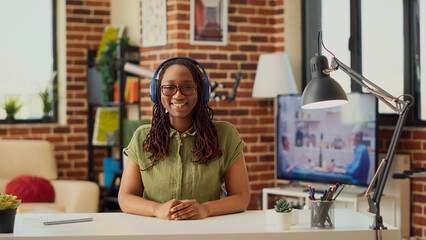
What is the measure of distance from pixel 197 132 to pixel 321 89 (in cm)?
63

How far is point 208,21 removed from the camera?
5320 millimetres

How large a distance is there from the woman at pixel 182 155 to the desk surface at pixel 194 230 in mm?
216

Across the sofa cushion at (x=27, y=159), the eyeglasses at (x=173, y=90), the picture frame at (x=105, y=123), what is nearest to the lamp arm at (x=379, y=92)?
the eyeglasses at (x=173, y=90)

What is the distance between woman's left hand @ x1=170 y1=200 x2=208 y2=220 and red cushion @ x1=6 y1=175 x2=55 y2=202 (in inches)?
127

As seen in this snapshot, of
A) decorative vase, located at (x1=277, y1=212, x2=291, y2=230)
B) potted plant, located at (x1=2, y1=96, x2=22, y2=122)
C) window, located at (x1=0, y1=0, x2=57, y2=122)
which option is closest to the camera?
decorative vase, located at (x1=277, y1=212, x2=291, y2=230)

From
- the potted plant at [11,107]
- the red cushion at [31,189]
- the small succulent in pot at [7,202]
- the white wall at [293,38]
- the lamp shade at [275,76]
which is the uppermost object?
the white wall at [293,38]

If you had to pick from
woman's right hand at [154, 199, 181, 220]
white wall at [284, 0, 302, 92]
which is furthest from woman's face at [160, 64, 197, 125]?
white wall at [284, 0, 302, 92]

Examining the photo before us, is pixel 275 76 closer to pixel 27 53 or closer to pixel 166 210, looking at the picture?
pixel 27 53

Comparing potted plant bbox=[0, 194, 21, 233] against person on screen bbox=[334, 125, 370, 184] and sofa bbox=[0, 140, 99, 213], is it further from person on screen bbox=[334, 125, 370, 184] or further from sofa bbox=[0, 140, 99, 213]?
sofa bbox=[0, 140, 99, 213]

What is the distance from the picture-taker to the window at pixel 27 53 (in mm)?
6273

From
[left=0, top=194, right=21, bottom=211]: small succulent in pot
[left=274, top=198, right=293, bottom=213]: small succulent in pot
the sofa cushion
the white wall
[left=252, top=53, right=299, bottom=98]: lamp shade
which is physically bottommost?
the sofa cushion

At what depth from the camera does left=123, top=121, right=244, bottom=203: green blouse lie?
2615 mm

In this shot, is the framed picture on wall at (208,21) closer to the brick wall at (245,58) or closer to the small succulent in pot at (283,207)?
the brick wall at (245,58)

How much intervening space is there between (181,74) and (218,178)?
1.48 feet
